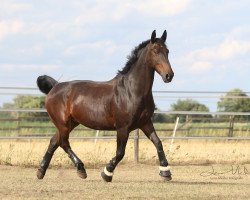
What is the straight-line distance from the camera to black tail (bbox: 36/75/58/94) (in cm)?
1156

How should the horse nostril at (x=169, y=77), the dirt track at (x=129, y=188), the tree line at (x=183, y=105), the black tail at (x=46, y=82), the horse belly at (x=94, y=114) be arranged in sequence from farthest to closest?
the tree line at (x=183, y=105)
the black tail at (x=46, y=82)
the horse belly at (x=94, y=114)
the horse nostril at (x=169, y=77)
the dirt track at (x=129, y=188)

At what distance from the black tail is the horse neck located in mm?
1985

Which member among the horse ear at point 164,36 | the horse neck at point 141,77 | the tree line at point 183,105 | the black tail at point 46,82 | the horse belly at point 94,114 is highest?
the horse ear at point 164,36

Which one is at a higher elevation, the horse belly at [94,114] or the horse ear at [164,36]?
the horse ear at [164,36]

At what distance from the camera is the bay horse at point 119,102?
977cm

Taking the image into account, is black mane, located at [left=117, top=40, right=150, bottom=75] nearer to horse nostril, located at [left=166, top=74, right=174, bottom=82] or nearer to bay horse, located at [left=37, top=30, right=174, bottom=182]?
bay horse, located at [left=37, top=30, right=174, bottom=182]

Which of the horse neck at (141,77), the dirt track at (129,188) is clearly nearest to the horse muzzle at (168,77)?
the horse neck at (141,77)

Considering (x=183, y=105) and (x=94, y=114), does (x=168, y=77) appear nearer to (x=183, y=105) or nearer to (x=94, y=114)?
(x=94, y=114)

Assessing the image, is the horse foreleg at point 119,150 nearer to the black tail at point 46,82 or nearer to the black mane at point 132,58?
the black mane at point 132,58

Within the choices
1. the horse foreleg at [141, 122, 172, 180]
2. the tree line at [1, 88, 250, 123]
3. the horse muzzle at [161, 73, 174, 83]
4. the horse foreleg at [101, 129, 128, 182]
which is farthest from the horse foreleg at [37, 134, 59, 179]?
the tree line at [1, 88, 250, 123]

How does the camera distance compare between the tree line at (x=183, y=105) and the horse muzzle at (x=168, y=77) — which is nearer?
the horse muzzle at (x=168, y=77)

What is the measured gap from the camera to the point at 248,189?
9227mm

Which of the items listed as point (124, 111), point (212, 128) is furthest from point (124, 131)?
point (212, 128)

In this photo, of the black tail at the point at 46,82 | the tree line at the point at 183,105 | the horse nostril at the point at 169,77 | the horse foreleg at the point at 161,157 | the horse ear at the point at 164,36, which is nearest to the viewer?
the horse nostril at the point at 169,77
